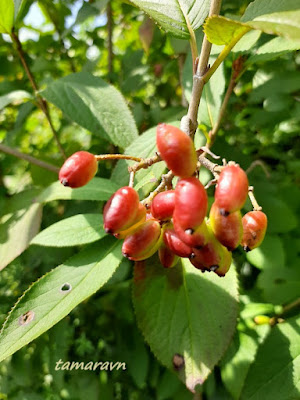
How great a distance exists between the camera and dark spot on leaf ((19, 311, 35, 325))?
1.13m

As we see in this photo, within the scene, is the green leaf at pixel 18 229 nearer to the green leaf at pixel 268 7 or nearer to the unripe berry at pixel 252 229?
the unripe berry at pixel 252 229

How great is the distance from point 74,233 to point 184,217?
2.01 feet

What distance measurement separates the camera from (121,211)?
87 centimetres

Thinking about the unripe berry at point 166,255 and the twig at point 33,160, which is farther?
the twig at point 33,160

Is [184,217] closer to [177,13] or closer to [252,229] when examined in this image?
[252,229]

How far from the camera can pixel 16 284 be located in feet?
6.53

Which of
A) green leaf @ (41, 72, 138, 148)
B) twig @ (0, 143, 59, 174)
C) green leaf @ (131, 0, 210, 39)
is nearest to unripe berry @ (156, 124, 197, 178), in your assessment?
green leaf @ (131, 0, 210, 39)

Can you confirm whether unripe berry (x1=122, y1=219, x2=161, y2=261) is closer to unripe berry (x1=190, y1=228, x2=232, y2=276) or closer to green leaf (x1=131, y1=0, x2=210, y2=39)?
unripe berry (x1=190, y1=228, x2=232, y2=276)

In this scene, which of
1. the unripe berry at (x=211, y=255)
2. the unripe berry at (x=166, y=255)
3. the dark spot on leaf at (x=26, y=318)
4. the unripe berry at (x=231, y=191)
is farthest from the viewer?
the dark spot on leaf at (x=26, y=318)

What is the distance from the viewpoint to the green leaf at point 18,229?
4.91ft

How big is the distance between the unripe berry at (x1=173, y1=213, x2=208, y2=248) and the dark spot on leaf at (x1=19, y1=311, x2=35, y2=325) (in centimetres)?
53

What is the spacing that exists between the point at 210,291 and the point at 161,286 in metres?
0.15

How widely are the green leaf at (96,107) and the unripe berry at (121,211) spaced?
611 millimetres

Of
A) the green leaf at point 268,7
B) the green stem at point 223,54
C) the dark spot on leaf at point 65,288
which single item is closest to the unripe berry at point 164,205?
the green stem at point 223,54
